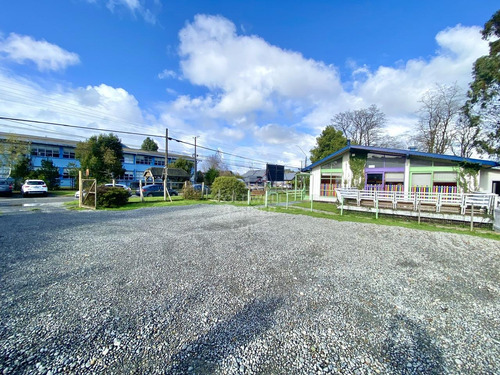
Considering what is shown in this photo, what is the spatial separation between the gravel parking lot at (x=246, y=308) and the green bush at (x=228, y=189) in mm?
13210

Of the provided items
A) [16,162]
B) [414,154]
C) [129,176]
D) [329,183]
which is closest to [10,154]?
[16,162]

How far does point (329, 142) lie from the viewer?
32.1 m

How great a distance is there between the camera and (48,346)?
7.47 ft

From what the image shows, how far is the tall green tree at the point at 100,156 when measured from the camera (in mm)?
30141

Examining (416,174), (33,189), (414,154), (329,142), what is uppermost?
(329,142)

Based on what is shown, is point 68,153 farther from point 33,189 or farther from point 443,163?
point 443,163

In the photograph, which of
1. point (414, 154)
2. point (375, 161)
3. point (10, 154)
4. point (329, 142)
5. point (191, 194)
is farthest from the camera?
point (329, 142)

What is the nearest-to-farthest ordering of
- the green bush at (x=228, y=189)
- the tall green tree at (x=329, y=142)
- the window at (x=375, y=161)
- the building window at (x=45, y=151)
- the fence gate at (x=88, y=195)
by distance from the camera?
the fence gate at (x=88, y=195) < the window at (x=375, y=161) < the green bush at (x=228, y=189) < the tall green tree at (x=329, y=142) < the building window at (x=45, y=151)

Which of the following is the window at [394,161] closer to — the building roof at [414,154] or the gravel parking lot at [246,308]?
the building roof at [414,154]

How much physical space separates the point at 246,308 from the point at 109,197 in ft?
48.6

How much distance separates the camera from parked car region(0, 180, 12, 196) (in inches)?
803

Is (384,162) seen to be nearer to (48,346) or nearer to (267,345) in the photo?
(267,345)

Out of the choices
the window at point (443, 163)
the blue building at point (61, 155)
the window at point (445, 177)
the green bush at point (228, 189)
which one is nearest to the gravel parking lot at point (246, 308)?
the window at point (445, 177)

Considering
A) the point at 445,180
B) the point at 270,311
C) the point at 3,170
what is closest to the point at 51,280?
the point at 270,311
